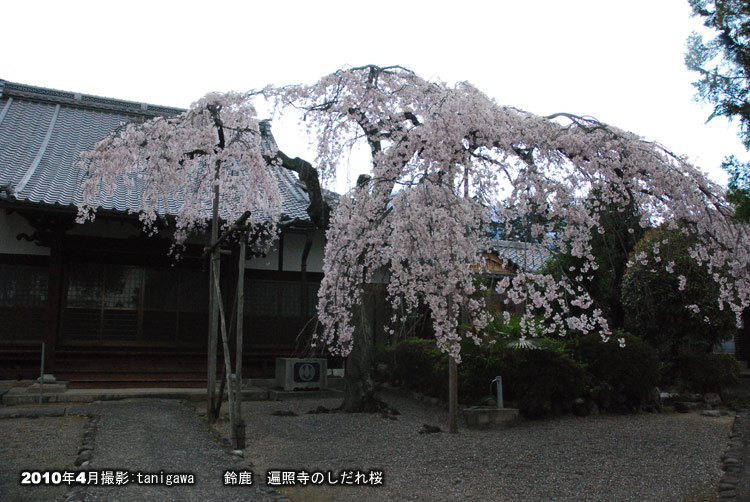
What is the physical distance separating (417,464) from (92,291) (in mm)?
8047

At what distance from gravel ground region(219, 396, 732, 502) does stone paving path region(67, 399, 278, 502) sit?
467mm

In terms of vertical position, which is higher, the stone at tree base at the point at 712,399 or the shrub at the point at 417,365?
the shrub at the point at 417,365

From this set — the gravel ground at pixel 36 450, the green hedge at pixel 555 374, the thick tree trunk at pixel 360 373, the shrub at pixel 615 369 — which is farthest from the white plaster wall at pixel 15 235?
the shrub at pixel 615 369

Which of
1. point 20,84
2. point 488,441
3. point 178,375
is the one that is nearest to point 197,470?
point 488,441

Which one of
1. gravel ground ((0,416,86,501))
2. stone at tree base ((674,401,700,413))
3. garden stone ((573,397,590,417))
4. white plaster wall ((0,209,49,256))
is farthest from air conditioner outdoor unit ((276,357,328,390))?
stone at tree base ((674,401,700,413))

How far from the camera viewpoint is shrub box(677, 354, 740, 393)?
10.9 m

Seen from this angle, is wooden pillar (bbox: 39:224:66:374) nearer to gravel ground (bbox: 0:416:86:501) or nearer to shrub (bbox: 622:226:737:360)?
gravel ground (bbox: 0:416:86:501)

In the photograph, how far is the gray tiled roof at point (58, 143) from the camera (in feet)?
33.9

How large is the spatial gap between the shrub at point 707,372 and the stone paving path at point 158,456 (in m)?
9.43

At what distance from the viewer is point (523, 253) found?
6.12 meters

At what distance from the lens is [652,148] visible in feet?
20.3

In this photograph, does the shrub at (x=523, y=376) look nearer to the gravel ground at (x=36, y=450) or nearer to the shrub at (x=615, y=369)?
the shrub at (x=615, y=369)

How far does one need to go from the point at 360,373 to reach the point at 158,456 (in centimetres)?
396

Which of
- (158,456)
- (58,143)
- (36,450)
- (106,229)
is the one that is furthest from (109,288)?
(158,456)
